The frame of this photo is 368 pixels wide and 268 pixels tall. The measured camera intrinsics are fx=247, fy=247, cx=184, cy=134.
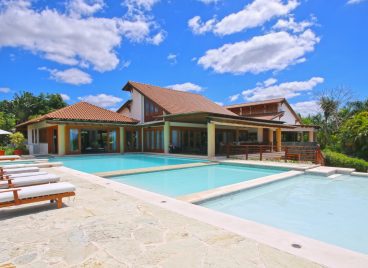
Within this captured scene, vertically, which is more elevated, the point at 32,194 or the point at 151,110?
the point at 151,110

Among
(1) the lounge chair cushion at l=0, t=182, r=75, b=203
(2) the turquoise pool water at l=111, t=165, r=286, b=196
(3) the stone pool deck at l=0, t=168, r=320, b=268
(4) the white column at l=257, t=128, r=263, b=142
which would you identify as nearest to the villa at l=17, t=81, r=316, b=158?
(4) the white column at l=257, t=128, r=263, b=142

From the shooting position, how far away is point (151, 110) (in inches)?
911

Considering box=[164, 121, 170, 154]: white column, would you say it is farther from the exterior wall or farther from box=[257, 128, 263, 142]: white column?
box=[257, 128, 263, 142]: white column

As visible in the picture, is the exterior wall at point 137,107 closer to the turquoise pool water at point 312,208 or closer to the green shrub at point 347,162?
the green shrub at point 347,162

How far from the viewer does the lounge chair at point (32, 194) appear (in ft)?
14.5

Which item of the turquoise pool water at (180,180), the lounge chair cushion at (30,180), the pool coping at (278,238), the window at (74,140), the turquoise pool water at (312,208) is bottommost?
the turquoise pool water at (312,208)

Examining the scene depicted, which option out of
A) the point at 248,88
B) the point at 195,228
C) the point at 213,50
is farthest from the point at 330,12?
the point at 248,88

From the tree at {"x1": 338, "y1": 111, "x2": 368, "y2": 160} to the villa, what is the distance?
5339 millimetres

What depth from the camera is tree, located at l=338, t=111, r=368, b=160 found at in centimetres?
1673

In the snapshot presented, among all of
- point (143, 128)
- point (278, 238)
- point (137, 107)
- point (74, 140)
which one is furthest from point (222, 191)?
point (137, 107)

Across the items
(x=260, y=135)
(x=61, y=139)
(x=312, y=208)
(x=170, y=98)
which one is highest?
(x=170, y=98)

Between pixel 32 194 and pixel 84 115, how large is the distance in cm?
1770

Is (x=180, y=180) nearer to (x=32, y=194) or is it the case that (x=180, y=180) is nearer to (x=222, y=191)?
(x=222, y=191)

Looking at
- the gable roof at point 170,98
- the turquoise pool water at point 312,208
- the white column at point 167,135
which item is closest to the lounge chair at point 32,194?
the turquoise pool water at point 312,208
